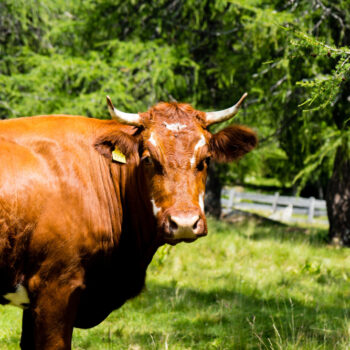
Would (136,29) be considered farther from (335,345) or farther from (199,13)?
(335,345)

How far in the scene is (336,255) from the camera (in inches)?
357

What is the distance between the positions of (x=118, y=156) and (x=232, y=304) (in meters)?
2.74

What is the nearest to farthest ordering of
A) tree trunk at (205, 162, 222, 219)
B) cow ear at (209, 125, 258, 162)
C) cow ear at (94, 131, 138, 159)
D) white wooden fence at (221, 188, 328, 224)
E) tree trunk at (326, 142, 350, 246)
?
cow ear at (94, 131, 138, 159)
cow ear at (209, 125, 258, 162)
tree trunk at (326, 142, 350, 246)
tree trunk at (205, 162, 222, 219)
white wooden fence at (221, 188, 328, 224)

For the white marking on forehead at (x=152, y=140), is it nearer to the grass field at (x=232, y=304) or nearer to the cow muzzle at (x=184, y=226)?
the cow muzzle at (x=184, y=226)

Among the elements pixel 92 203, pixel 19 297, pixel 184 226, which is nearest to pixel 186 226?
pixel 184 226

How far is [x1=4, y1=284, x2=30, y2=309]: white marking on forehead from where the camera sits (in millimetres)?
3376

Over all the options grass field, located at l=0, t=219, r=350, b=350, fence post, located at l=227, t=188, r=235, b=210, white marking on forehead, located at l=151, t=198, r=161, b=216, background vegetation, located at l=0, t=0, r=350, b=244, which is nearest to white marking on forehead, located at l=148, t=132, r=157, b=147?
white marking on forehead, located at l=151, t=198, r=161, b=216

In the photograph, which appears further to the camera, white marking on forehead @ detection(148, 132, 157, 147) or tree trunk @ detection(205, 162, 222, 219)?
tree trunk @ detection(205, 162, 222, 219)

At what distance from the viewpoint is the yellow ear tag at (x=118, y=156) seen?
3732 mm

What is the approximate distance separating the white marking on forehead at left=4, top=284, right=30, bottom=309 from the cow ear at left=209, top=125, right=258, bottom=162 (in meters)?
1.72

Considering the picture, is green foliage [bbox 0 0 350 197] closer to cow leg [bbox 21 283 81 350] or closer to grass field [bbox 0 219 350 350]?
grass field [bbox 0 219 350 350]

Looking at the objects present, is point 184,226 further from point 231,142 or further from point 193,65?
point 193,65

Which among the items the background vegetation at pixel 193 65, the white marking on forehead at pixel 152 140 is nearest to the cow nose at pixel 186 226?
the white marking on forehead at pixel 152 140

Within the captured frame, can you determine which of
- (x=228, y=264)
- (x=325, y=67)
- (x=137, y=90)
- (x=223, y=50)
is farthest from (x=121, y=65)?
(x=228, y=264)
